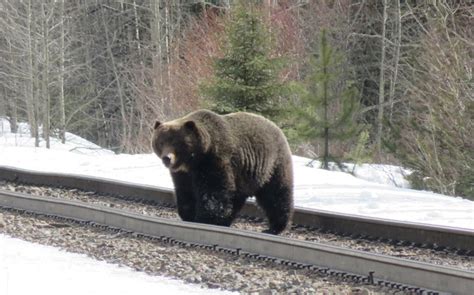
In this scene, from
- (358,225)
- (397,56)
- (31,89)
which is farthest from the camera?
(31,89)

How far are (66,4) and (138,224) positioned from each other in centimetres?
3412

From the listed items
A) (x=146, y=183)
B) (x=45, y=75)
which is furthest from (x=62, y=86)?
(x=146, y=183)

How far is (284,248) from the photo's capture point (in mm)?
7266

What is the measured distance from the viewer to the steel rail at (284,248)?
600 centimetres

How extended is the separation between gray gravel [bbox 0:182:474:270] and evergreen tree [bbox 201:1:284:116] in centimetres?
652

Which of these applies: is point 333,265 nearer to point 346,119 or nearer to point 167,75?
point 346,119

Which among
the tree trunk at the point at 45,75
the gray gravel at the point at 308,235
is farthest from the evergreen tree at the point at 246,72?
the tree trunk at the point at 45,75

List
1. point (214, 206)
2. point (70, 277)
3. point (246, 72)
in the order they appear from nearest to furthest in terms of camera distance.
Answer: point (70, 277) → point (214, 206) → point (246, 72)

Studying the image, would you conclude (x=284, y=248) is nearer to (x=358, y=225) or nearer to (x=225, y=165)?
(x=225, y=165)

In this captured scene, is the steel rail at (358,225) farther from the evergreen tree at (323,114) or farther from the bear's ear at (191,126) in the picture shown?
the evergreen tree at (323,114)

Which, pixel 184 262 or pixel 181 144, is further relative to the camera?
pixel 181 144

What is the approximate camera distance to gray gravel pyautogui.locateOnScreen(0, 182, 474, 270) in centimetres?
795

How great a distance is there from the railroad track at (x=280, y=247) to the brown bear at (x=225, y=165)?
1.62ft

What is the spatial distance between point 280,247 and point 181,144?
181 cm
